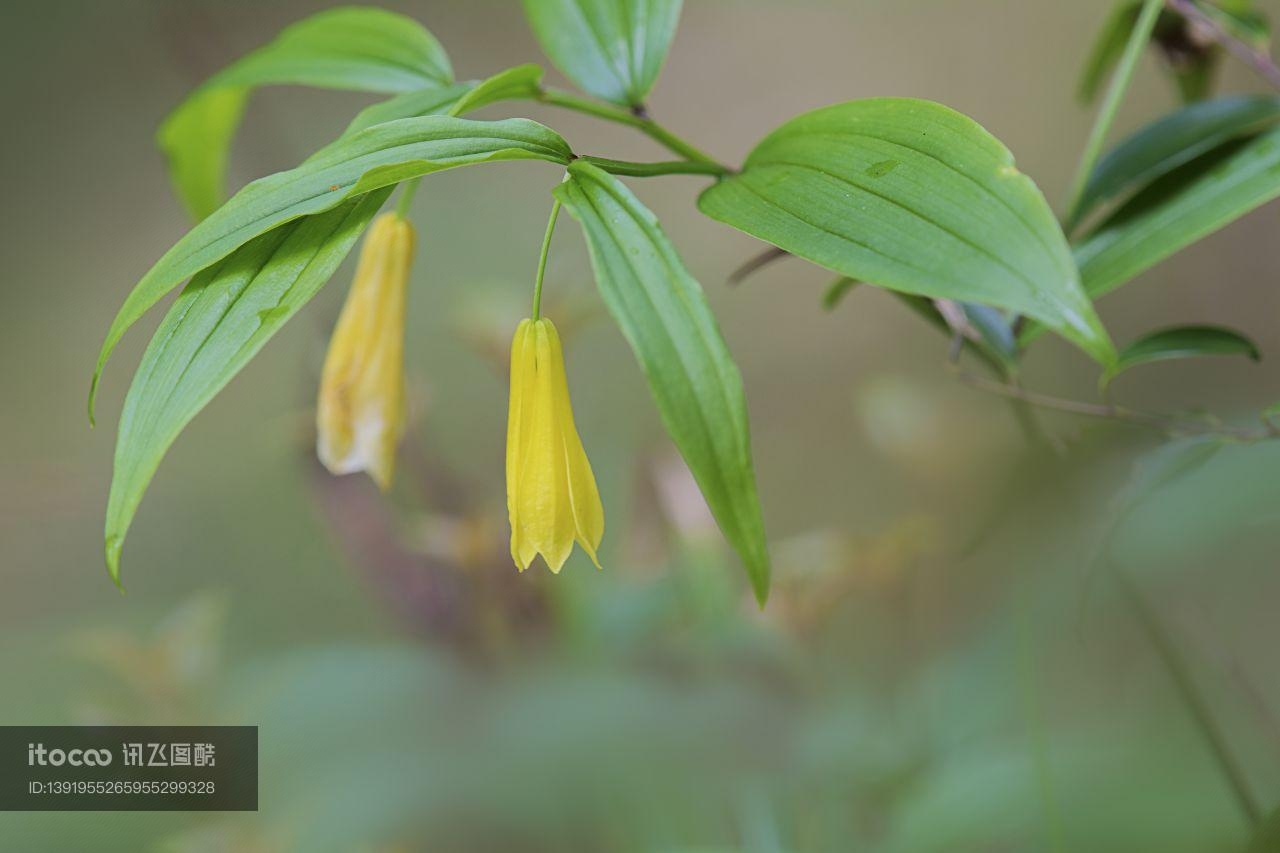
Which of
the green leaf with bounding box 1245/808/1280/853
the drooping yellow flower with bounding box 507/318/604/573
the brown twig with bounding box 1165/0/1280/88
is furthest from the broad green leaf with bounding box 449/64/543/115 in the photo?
the green leaf with bounding box 1245/808/1280/853

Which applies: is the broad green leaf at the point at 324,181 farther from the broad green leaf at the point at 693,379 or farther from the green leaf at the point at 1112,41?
the green leaf at the point at 1112,41

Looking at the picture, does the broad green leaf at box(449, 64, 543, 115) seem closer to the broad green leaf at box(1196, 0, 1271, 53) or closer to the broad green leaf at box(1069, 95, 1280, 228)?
the broad green leaf at box(1069, 95, 1280, 228)

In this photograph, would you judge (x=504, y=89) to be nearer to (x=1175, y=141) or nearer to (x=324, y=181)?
(x=324, y=181)

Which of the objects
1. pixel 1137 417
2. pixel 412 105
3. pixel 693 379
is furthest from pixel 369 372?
pixel 1137 417

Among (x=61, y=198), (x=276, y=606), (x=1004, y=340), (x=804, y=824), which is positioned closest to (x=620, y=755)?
(x=804, y=824)

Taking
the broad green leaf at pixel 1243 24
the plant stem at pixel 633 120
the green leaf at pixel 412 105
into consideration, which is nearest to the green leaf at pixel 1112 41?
the broad green leaf at pixel 1243 24

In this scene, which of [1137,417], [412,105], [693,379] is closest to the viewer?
[693,379]

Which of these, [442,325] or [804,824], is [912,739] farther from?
[442,325]
